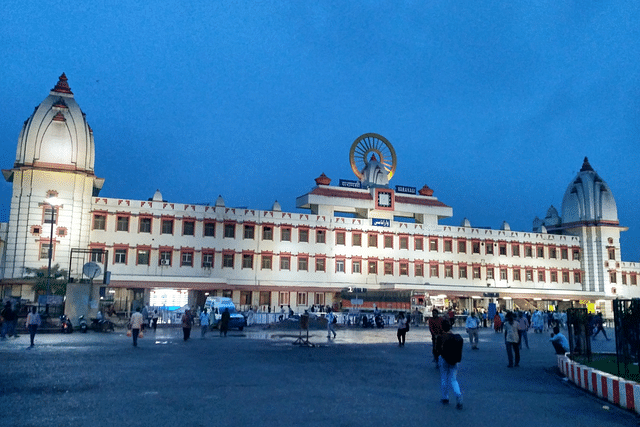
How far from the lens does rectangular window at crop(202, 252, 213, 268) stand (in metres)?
52.9

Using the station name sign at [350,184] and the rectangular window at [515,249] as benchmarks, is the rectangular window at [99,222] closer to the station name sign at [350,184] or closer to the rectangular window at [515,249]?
the station name sign at [350,184]

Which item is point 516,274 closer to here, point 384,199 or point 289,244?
point 384,199

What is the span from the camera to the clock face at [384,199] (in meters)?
61.7

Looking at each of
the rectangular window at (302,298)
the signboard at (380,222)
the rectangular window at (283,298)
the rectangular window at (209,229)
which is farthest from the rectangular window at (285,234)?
the signboard at (380,222)

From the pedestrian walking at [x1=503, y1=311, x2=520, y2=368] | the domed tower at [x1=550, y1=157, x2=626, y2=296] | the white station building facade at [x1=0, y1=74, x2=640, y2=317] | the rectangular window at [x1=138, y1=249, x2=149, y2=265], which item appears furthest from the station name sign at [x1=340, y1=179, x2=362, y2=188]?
the pedestrian walking at [x1=503, y1=311, x2=520, y2=368]

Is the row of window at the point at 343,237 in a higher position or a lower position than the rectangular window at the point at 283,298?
higher

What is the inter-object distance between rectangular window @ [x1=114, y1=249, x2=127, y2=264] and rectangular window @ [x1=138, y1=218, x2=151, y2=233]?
2.34 metres

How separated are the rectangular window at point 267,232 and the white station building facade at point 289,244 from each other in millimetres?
121

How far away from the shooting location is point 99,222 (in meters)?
49.2

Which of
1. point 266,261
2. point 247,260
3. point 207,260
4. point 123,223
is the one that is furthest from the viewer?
point 266,261

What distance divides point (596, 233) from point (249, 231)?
44.3m

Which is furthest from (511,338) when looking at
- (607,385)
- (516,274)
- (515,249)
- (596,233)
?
(596,233)

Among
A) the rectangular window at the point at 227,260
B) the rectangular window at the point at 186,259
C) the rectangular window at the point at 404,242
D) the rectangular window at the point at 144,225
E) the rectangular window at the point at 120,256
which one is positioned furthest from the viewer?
the rectangular window at the point at 404,242

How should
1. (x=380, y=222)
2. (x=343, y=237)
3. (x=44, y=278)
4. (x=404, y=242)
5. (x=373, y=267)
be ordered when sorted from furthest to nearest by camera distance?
(x=404, y=242)
(x=380, y=222)
(x=373, y=267)
(x=343, y=237)
(x=44, y=278)
